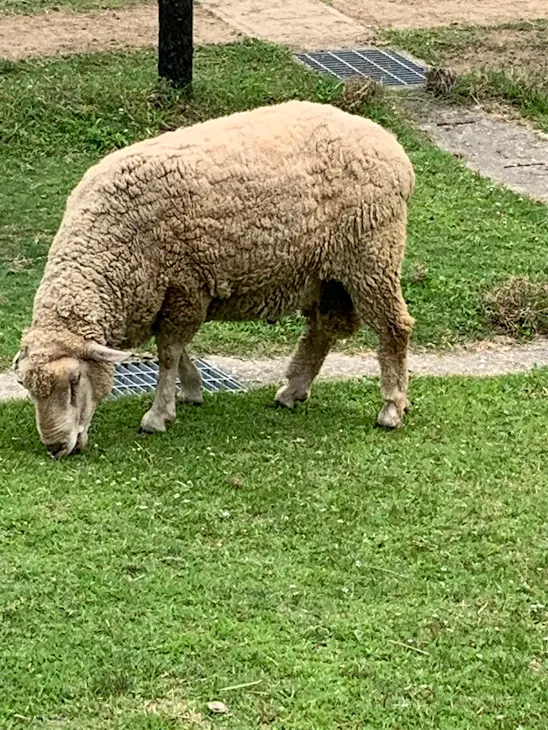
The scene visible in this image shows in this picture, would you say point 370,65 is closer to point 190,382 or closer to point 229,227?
point 190,382

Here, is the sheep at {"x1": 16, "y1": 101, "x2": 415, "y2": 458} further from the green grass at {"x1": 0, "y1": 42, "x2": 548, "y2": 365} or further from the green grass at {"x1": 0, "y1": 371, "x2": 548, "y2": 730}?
the green grass at {"x1": 0, "y1": 42, "x2": 548, "y2": 365}

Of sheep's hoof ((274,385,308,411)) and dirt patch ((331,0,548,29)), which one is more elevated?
sheep's hoof ((274,385,308,411))

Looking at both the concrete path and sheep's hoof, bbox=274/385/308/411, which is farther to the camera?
the concrete path

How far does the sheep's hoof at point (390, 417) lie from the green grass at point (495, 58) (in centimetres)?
617

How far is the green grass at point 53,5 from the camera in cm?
1602

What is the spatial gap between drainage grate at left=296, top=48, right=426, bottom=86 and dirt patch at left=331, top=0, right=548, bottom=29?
4.52 feet

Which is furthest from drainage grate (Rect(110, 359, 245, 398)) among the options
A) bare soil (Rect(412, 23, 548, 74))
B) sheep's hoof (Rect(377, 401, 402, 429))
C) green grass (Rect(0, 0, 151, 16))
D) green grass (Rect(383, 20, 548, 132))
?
green grass (Rect(0, 0, 151, 16))

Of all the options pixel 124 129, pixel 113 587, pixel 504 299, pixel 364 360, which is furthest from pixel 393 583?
pixel 124 129

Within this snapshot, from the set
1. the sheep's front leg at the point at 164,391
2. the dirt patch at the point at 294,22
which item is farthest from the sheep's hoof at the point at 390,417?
the dirt patch at the point at 294,22

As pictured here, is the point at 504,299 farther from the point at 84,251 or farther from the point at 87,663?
the point at 87,663

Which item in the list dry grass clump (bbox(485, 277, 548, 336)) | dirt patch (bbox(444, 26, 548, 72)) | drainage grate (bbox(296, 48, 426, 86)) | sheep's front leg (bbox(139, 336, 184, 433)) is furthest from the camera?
dirt patch (bbox(444, 26, 548, 72))

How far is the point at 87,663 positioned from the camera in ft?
16.0

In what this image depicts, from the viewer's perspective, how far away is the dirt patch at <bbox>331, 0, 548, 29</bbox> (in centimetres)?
1605

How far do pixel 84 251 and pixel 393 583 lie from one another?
2.31 metres
